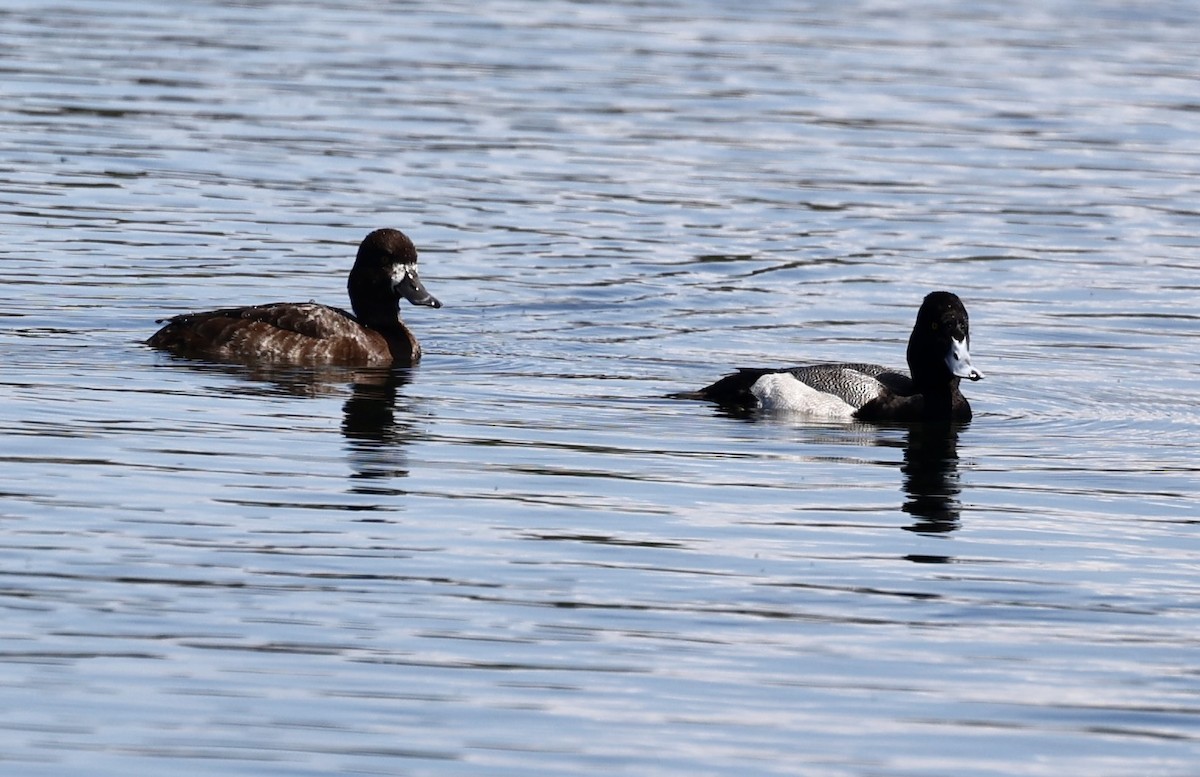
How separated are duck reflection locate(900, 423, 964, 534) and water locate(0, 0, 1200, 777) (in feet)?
0.17

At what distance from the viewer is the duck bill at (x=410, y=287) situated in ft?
50.7

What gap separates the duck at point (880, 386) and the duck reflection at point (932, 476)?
180 mm

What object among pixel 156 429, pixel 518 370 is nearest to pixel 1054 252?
pixel 518 370

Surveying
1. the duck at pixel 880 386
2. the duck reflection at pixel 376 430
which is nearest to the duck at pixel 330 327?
the duck reflection at pixel 376 430

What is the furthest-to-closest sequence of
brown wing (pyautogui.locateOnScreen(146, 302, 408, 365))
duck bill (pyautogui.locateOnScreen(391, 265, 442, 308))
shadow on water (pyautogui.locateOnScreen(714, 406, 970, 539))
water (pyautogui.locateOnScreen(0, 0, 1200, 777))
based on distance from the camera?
duck bill (pyautogui.locateOnScreen(391, 265, 442, 308)) < brown wing (pyautogui.locateOnScreen(146, 302, 408, 365)) < shadow on water (pyautogui.locateOnScreen(714, 406, 970, 539)) < water (pyautogui.locateOnScreen(0, 0, 1200, 777))

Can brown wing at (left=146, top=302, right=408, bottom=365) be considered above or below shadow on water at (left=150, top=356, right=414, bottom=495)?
above

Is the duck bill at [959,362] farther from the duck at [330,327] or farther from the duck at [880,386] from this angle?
the duck at [330,327]

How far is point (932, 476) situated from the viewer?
11906mm

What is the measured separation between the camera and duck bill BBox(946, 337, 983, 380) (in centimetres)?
1347

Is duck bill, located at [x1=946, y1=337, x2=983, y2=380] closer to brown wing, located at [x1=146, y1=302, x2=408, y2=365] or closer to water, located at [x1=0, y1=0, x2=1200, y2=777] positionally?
water, located at [x1=0, y1=0, x2=1200, y2=777]

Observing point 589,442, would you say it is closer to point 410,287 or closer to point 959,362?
point 959,362

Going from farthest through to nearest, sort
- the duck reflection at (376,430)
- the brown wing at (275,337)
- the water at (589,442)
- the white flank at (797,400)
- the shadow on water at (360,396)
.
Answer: the brown wing at (275,337), the white flank at (797,400), the shadow on water at (360,396), the duck reflection at (376,430), the water at (589,442)

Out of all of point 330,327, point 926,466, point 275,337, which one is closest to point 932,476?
point 926,466

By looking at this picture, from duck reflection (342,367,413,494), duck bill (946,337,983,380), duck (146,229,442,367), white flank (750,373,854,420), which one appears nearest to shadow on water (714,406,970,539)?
white flank (750,373,854,420)
